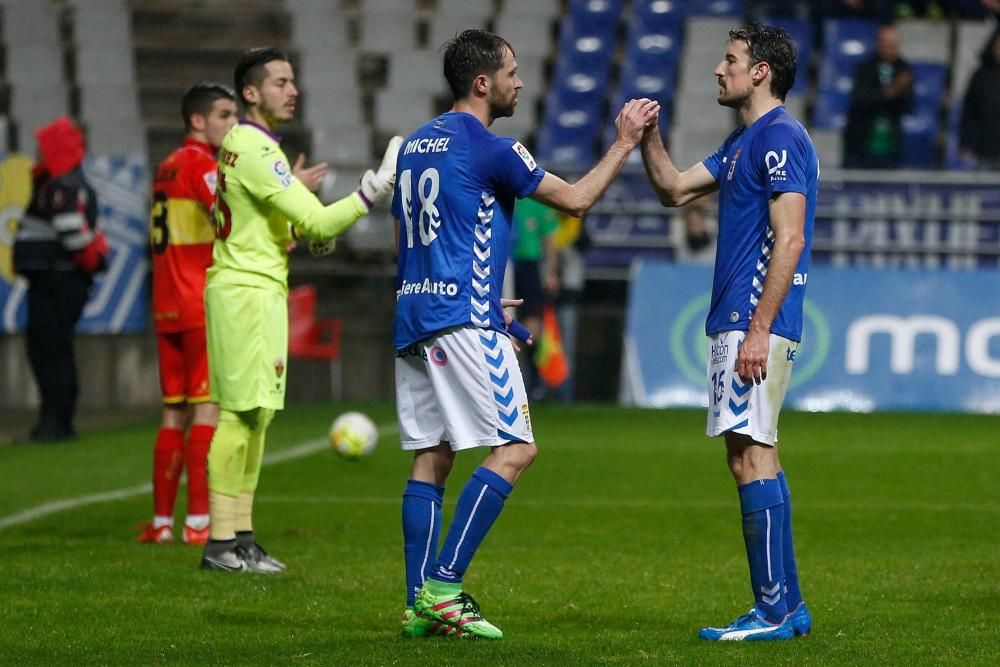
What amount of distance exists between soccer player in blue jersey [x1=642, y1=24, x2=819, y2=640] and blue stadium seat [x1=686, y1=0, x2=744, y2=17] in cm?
1582

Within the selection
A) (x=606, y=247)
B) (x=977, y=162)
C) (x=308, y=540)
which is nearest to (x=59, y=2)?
(x=606, y=247)

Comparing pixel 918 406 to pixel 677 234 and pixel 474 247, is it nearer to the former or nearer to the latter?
pixel 677 234

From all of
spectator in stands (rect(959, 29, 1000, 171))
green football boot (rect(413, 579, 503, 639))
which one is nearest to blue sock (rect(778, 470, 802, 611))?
green football boot (rect(413, 579, 503, 639))

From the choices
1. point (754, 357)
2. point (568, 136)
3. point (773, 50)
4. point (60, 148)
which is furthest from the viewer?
point (568, 136)

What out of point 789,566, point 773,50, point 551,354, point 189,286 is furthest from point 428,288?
point 551,354

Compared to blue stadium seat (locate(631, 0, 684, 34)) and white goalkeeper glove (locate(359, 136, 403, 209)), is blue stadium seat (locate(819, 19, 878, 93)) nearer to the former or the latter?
blue stadium seat (locate(631, 0, 684, 34))

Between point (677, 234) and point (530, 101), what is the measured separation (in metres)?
3.67

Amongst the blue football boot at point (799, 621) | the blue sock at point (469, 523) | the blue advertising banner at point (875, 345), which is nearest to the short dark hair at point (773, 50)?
the blue sock at point (469, 523)

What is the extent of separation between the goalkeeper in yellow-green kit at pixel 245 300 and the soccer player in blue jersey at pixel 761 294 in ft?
6.42

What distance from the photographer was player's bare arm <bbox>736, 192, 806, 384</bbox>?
17.4 ft

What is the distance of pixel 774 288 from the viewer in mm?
5301

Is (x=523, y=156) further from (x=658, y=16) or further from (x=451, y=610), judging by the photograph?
(x=658, y=16)

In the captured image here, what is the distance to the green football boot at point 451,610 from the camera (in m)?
5.36

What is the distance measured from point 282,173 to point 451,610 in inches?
86.5
